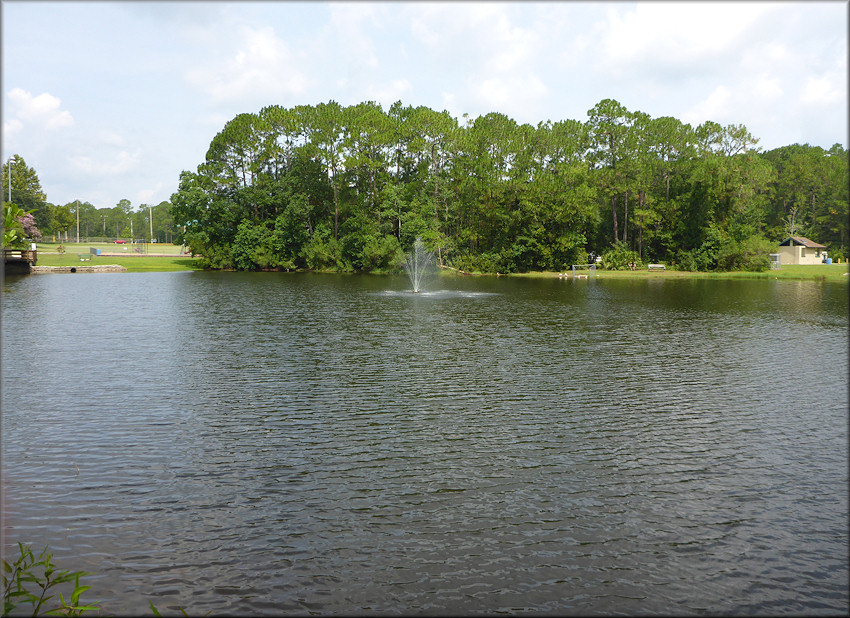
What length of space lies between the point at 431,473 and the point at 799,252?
4198 inches

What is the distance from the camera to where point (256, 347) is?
92.4 feet

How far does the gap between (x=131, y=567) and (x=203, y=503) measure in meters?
2.37

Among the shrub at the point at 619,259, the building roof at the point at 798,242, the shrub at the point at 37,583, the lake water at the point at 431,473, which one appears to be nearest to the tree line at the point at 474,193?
the shrub at the point at 619,259

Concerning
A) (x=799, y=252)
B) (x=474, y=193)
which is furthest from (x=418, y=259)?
(x=799, y=252)

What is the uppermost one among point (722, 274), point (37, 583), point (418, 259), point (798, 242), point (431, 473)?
point (798, 242)

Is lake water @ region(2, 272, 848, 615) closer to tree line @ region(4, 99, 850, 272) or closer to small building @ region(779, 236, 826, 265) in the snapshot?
tree line @ region(4, 99, 850, 272)

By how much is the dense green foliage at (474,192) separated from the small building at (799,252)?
310cm

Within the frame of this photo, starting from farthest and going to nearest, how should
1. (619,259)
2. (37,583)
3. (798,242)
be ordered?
(798,242)
(619,259)
(37,583)

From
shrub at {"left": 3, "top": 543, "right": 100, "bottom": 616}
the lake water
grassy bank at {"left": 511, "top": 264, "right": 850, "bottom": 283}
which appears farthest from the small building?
shrub at {"left": 3, "top": 543, "right": 100, "bottom": 616}

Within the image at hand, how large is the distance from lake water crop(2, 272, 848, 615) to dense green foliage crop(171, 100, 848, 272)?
65753 millimetres

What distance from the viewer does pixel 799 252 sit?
99.4 m

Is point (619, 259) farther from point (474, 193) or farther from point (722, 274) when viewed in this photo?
point (474, 193)

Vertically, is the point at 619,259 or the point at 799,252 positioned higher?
the point at 799,252

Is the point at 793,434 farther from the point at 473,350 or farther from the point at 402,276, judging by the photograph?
the point at 402,276
